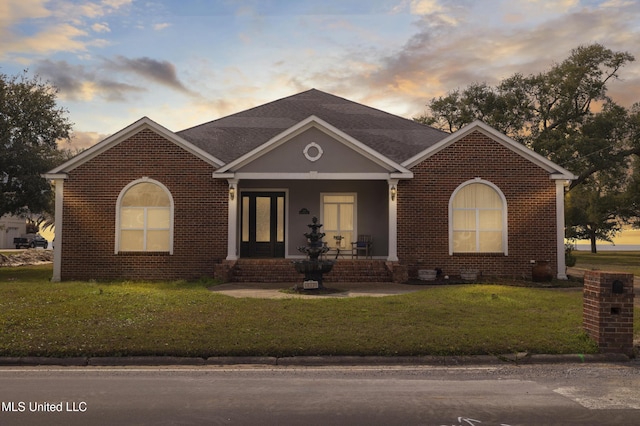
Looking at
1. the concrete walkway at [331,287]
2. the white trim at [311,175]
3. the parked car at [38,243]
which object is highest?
the white trim at [311,175]

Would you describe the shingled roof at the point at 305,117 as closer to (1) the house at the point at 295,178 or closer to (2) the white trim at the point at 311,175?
(2) the white trim at the point at 311,175

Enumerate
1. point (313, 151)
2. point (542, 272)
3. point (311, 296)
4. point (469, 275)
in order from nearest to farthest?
point (311, 296) < point (542, 272) < point (469, 275) < point (313, 151)

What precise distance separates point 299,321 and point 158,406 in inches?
168

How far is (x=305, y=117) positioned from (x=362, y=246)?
6.66 meters

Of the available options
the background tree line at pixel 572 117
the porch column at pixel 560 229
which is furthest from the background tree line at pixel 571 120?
the porch column at pixel 560 229

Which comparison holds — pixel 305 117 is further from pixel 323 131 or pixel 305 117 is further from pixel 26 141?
pixel 26 141

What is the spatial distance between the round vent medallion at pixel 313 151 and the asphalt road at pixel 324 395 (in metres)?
11.2

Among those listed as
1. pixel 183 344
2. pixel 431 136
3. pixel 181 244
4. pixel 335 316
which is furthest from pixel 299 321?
pixel 431 136

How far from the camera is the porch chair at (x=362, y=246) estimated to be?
19.4 metres

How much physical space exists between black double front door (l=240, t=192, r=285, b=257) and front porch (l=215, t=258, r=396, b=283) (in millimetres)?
2568

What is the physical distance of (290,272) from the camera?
17.2 meters

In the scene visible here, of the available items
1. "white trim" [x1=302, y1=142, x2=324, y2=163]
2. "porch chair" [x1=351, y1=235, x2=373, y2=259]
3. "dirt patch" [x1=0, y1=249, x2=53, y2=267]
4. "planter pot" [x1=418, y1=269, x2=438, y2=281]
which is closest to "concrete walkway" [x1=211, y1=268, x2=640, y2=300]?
"planter pot" [x1=418, y1=269, x2=438, y2=281]

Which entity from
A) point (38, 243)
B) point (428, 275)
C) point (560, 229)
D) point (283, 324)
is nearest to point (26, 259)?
point (428, 275)

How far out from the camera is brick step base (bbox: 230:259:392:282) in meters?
17.0
